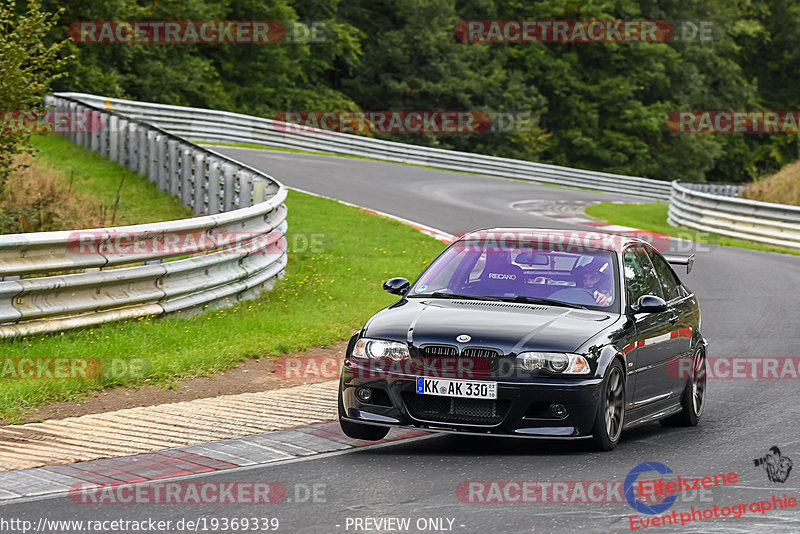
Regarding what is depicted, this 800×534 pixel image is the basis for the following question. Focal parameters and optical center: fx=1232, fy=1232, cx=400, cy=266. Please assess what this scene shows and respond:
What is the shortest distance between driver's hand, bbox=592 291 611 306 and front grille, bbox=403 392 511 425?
140 centimetres

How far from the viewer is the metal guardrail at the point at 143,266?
10.3 metres

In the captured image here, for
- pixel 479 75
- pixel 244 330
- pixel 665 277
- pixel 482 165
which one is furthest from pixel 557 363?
pixel 479 75

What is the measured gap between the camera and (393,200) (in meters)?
28.9

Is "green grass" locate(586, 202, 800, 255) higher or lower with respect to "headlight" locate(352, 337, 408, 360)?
lower

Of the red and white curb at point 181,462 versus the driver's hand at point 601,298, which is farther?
the driver's hand at point 601,298

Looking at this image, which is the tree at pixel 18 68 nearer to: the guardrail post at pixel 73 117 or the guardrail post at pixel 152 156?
the guardrail post at pixel 152 156

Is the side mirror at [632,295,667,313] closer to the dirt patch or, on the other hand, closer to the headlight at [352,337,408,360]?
the headlight at [352,337,408,360]

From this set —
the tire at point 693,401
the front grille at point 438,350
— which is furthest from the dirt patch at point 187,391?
the tire at point 693,401

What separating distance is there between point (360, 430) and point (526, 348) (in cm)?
132

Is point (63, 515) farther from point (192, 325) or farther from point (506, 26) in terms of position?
point (506, 26)

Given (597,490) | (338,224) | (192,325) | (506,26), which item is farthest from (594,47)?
(597,490)

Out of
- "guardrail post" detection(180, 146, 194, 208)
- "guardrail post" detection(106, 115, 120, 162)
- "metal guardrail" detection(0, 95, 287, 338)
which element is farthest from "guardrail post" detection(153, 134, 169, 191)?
"metal guardrail" detection(0, 95, 287, 338)

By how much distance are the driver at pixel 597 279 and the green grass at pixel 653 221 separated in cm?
1838

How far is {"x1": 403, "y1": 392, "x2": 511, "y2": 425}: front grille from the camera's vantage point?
7812 millimetres
